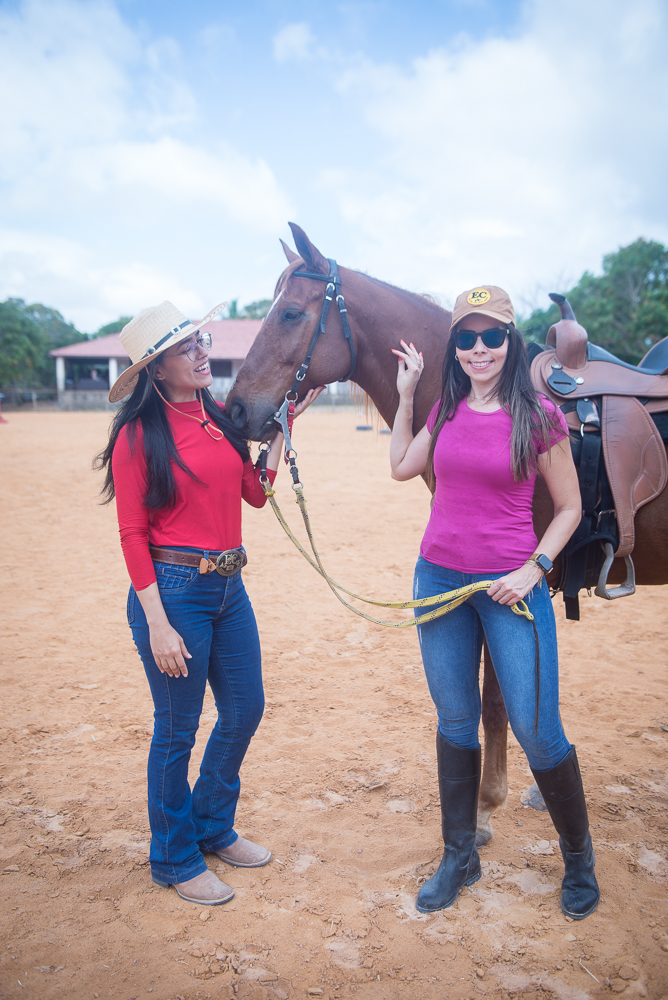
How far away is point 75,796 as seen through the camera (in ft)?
9.48

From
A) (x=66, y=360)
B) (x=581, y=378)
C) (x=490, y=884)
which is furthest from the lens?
(x=66, y=360)

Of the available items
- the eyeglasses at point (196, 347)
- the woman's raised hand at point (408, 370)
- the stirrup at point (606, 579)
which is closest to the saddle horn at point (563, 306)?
the woman's raised hand at point (408, 370)

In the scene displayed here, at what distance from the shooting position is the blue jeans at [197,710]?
215 cm

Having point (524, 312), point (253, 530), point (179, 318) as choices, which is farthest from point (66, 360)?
point (179, 318)

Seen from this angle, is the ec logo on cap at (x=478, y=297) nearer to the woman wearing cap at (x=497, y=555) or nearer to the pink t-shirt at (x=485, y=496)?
the woman wearing cap at (x=497, y=555)

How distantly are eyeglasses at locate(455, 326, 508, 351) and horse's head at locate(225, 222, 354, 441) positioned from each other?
0.73 m

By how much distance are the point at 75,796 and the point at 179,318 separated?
7.59ft

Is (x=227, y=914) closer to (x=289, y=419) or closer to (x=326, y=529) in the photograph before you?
(x=289, y=419)

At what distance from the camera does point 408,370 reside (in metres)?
2.41

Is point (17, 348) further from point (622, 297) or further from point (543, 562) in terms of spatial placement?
point (543, 562)

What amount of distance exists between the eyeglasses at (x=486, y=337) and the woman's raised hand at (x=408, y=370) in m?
0.33

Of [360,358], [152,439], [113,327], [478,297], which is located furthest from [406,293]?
[113,327]

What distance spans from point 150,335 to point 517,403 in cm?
131

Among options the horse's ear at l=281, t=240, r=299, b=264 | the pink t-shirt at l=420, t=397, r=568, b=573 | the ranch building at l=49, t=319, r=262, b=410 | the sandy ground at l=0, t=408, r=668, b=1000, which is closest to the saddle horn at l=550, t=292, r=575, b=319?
the pink t-shirt at l=420, t=397, r=568, b=573
